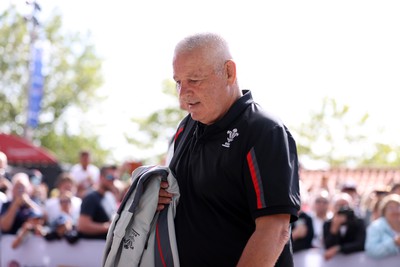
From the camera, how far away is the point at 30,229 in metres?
10.0

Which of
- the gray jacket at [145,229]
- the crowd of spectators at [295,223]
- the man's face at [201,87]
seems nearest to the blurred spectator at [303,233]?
the crowd of spectators at [295,223]

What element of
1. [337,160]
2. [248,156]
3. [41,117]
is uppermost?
[248,156]

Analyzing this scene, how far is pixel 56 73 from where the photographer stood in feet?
134

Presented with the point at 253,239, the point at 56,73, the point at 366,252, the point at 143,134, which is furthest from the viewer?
the point at 143,134

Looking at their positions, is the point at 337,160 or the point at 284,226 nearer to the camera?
the point at 284,226

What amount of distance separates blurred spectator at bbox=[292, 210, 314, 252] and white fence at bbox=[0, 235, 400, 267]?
0.28ft

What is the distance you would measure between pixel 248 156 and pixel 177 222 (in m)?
0.50

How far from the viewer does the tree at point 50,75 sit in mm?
39250

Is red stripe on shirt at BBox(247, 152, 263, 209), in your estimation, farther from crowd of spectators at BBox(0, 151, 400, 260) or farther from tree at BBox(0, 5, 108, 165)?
tree at BBox(0, 5, 108, 165)

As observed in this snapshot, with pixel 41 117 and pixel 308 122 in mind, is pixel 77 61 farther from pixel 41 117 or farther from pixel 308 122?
pixel 308 122

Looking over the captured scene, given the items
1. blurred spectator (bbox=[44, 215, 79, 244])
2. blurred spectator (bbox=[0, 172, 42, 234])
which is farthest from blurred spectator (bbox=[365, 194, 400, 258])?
blurred spectator (bbox=[0, 172, 42, 234])

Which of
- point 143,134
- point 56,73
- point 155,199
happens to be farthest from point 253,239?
point 143,134

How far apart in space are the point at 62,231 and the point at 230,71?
727 cm

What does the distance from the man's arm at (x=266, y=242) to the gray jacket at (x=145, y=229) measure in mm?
413
